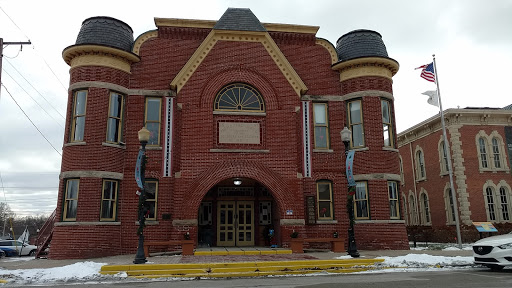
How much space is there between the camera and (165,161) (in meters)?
18.5

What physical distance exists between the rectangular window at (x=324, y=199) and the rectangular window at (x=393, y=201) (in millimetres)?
2946

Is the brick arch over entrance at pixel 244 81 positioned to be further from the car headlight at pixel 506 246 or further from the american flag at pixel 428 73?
the car headlight at pixel 506 246

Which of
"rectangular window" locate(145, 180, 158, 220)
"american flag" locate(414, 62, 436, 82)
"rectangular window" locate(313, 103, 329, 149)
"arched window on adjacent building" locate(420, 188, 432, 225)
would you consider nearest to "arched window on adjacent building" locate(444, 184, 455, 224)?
"arched window on adjacent building" locate(420, 188, 432, 225)

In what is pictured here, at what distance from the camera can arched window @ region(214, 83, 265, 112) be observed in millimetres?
18891

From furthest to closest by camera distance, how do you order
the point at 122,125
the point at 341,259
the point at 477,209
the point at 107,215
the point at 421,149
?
the point at 421,149, the point at 477,209, the point at 122,125, the point at 107,215, the point at 341,259

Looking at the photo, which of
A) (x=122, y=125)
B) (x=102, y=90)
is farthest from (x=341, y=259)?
(x=102, y=90)

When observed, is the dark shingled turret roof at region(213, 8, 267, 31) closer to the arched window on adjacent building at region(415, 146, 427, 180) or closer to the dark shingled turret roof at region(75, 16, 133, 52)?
the dark shingled turret roof at region(75, 16, 133, 52)

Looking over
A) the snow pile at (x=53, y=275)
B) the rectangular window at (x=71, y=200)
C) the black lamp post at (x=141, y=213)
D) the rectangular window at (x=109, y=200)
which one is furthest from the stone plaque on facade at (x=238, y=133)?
the snow pile at (x=53, y=275)

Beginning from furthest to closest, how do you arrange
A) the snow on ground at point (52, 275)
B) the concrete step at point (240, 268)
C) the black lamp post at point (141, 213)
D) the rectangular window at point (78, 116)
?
the rectangular window at point (78, 116) < the black lamp post at point (141, 213) < the concrete step at point (240, 268) < the snow on ground at point (52, 275)

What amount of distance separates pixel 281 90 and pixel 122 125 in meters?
7.90

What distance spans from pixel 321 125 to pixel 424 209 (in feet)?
49.7

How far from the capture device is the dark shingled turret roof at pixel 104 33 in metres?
18.6

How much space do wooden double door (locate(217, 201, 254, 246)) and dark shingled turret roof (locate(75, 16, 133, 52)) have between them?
926 centimetres

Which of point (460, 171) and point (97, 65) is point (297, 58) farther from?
point (460, 171)
